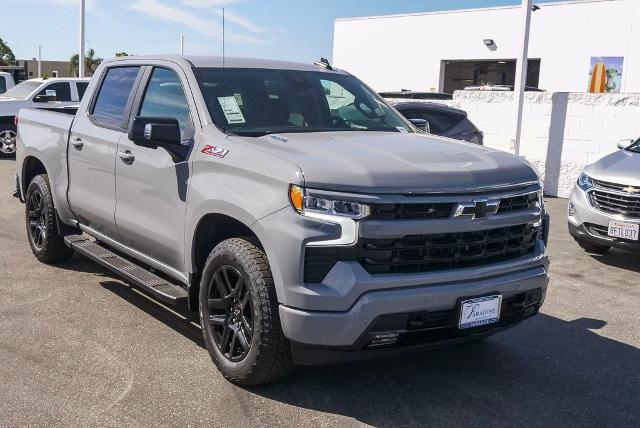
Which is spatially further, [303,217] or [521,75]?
[521,75]

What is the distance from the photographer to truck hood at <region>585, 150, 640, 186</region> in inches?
286

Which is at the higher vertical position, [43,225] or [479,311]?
[479,311]

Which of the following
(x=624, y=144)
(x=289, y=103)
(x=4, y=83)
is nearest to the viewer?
(x=289, y=103)

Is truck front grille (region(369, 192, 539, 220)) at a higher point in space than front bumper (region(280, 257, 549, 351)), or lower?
higher

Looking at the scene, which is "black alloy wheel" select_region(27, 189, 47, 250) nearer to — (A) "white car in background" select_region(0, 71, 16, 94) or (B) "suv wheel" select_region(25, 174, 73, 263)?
(B) "suv wheel" select_region(25, 174, 73, 263)

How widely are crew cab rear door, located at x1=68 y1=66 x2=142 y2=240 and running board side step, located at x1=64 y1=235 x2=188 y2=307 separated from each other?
149 millimetres

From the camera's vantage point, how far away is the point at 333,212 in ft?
11.4

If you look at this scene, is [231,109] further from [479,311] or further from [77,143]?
[479,311]

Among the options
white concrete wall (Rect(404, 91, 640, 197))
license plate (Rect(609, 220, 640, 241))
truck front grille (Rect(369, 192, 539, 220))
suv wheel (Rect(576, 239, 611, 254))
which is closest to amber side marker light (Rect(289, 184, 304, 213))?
truck front grille (Rect(369, 192, 539, 220))

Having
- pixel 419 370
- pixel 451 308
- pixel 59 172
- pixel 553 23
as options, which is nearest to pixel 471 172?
pixel 451 308

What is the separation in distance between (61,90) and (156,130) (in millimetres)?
13606

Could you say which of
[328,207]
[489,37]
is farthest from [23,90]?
[489,37]

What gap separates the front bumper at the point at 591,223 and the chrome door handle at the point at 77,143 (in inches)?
200

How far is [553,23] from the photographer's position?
29031 mm
